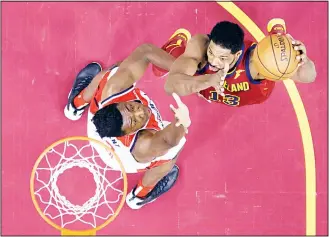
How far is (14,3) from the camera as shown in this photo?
4.46m

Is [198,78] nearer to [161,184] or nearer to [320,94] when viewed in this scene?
[161,184]

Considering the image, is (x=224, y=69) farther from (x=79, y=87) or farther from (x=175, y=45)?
(x=79, y=87)

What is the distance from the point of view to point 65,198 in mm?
4297

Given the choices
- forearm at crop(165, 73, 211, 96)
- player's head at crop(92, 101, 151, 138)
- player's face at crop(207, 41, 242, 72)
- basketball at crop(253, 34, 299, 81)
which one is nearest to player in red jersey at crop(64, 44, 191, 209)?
player's head at crop(92, 101, 151, 138)

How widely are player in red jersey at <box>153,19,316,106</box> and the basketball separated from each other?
0.06m

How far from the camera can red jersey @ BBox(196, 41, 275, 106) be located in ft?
11.4

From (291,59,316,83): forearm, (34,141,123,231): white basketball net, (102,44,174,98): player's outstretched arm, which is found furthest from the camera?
(34,141,123,231): white basketball net

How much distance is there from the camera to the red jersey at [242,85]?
3484mm

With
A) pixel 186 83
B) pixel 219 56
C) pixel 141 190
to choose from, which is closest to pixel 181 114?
pixel 186 83

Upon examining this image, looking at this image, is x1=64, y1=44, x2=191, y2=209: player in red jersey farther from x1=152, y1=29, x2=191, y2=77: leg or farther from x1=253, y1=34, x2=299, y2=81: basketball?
x1=253, y1=34, x2=299, y2=81: basketball

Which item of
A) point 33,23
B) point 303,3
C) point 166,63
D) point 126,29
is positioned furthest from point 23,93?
point 303,3

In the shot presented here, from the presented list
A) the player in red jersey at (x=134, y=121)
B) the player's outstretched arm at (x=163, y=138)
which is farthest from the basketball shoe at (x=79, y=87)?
the player's outstretched arm at (x=163, y=138)

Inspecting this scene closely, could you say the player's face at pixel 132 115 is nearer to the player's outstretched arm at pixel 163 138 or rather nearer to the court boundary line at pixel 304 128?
the player's outstretched arm at pixel 163 138

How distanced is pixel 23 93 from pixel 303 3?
263 cm
